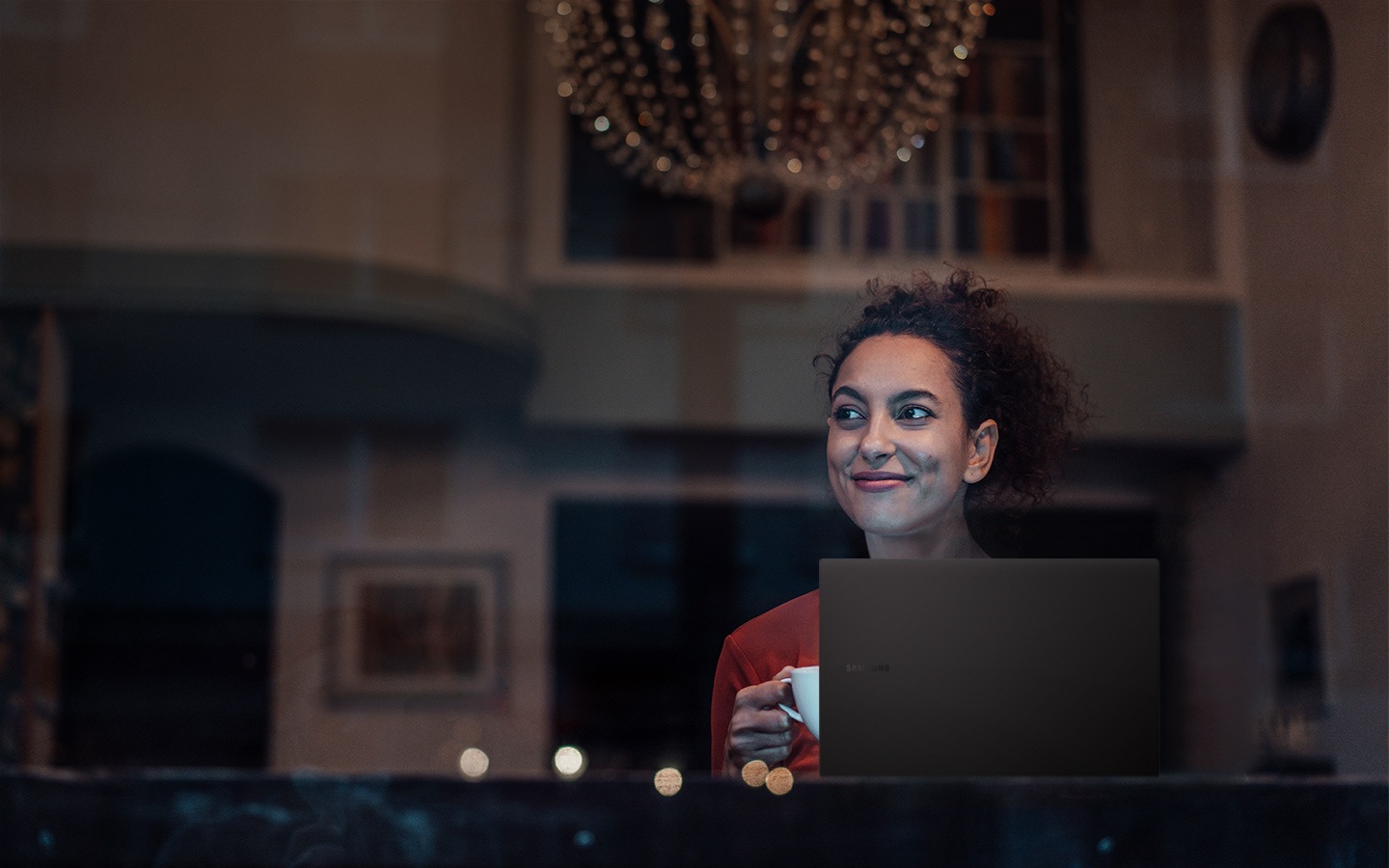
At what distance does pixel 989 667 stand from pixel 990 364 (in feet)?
0.79

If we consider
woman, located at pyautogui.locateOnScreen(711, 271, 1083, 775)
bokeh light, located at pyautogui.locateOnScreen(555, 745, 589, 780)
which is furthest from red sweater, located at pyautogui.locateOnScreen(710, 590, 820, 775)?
bokeh light, located at pyautogui.locateOnScreen(555, 745, 589, 780)

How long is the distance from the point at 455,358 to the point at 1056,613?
332cm

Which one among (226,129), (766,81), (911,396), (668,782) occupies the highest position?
(226,129)

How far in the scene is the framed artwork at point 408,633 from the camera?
4469mm

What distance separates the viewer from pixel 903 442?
988mm

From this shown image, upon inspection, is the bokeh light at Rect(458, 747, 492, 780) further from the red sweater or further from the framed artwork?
the red sweater

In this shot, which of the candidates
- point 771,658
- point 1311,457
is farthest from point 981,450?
point 1311,457

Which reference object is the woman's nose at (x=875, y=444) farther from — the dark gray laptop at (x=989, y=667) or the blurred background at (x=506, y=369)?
the blurred background at (x=506, y=369)

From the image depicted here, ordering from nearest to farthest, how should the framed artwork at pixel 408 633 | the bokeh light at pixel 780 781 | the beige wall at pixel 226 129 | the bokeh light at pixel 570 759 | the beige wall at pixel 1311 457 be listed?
the bokeh light at pixel 780 781
the beige wall at pixel 1311 457
the beige wall at pixel 226 129
the bokeh light at pixel 570 759
the framed artwork at pixel 408 633

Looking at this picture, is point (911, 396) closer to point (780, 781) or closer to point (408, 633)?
point (780, 781)

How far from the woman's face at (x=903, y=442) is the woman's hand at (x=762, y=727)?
15 centimetres

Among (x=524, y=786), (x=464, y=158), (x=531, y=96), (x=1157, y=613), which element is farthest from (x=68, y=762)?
(x=1157, y=613)

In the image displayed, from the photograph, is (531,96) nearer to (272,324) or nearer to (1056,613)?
(272,324)

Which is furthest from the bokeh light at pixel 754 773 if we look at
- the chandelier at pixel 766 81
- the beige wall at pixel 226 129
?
the beige wall at pixel 226 129
